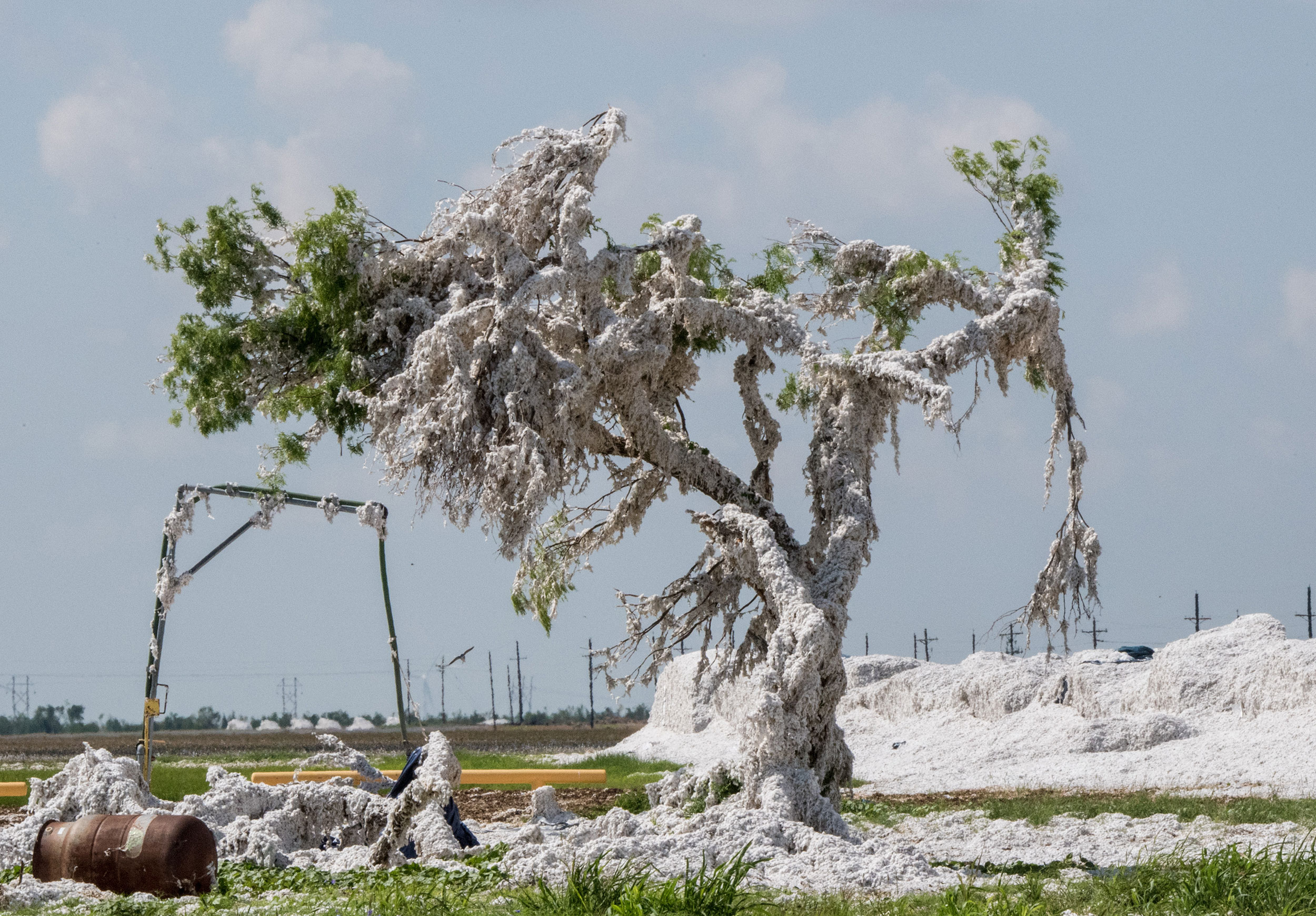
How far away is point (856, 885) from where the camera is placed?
348 inches

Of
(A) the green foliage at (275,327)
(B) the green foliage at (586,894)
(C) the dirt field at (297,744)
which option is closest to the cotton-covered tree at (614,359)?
(A) the green foliage at (275,327)

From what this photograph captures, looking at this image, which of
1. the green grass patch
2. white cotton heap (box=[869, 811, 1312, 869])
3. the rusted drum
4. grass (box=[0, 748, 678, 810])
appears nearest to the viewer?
the rusted drum

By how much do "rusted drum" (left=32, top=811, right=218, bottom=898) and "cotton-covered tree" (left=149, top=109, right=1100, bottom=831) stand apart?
14.5ft

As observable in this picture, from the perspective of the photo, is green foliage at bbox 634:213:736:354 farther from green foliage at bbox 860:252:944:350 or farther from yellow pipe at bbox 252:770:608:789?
yellow pipe at bbox 252:770:608:789

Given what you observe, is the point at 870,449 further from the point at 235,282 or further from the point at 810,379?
the point at 235,282

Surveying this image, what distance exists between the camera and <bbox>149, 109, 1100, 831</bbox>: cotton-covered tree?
1315cm

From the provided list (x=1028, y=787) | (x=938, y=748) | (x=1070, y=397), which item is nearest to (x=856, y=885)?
(x=1070, y=397)

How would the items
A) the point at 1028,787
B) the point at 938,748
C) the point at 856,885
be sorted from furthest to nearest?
the point at 938,748
the point at 1028,787
the point at 856,885

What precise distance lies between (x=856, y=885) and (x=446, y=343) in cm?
660

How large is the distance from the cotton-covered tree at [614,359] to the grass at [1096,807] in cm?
181

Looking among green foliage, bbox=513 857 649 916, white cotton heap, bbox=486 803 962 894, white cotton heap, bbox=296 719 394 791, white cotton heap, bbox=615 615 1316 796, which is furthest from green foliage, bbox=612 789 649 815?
green foliage, bbox=513 857 649 916

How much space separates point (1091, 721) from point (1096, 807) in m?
8.64

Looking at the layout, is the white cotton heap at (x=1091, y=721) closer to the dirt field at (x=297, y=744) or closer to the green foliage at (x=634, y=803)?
the green foliage at (x=634, y=803)

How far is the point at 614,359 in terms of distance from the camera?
13.7 metres
